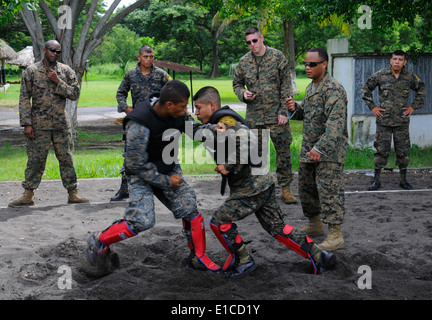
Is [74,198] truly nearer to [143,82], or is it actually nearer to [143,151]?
[143,82]

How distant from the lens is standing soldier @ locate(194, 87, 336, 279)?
15.2 feet

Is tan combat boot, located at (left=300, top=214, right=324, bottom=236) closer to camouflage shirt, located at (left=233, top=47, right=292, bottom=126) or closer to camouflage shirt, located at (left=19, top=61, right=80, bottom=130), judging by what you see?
camouflage shirt, located at (left=233, top=47, right=292, bottom=126)

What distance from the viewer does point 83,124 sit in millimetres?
19438

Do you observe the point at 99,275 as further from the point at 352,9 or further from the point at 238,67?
the point at 352,9

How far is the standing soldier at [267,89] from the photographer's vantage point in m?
7.58

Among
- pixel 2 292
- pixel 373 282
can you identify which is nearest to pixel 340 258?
pixel 373 282

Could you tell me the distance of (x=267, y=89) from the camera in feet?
25.0

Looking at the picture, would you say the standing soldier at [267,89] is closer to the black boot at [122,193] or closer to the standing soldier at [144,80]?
the standing soldier at [144,80]

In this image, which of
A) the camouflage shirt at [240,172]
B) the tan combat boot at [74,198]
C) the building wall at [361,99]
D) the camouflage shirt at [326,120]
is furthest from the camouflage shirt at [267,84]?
the building wall at [361,99]

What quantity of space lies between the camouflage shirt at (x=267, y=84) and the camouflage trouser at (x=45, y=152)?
2452mm

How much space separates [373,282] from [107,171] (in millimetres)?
6606

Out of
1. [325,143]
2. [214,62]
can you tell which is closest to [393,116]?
[325,143]

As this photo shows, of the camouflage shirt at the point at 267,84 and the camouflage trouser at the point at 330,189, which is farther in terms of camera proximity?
the camouflage shirt at the point at 267,84

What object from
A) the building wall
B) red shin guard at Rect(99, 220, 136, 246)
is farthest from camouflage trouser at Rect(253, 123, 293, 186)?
the building wall
